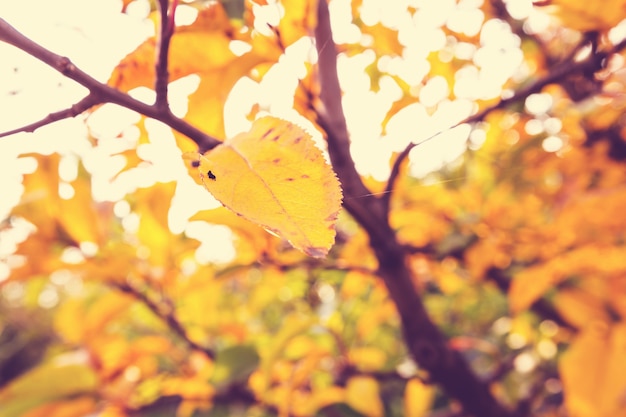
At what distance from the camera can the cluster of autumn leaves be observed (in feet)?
1.50

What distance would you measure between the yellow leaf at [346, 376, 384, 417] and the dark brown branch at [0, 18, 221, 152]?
52 centimetres

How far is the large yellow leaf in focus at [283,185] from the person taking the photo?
0.19 metres

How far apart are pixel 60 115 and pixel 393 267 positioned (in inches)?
14.3

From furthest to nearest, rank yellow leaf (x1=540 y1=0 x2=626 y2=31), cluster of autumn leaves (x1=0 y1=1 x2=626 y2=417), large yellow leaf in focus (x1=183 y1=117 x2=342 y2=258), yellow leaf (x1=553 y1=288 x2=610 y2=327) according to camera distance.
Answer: yellow leaf (x1=553 y1=288 x2=610 y2=327), cluster of autumn leaves (x1=0 y1=1 x2=626 y2=417), yellow leaf (x1=540 y1=0 x2=626 y2=31), large yellow leaf in focus (x1=183 y1=117 x2=342 y2=258)

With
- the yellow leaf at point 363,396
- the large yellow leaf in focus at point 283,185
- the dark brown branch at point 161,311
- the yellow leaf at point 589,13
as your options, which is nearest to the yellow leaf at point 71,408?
the dark brown branch at point 161,311

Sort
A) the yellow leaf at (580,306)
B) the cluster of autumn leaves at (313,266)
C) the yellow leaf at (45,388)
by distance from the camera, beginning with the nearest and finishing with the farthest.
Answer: the cluster of autumn leaves at (313,266) < the yellow leaf at (45,388) < the yellow leaf at (580,306)

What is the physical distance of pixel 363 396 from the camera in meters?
0.66

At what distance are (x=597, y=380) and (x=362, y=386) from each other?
29cm

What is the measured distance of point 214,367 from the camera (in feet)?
2.09

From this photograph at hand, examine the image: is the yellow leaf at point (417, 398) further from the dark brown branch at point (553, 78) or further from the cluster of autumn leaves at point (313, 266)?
the dark brown branch at point (553, 78)

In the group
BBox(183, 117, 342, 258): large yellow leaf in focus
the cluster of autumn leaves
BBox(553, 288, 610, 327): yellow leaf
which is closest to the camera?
BBox(183, 117, 342, 258): large yellow leaf in focus

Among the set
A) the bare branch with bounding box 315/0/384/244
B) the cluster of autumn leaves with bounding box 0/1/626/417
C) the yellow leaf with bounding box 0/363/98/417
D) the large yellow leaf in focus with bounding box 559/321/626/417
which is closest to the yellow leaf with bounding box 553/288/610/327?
the cluster of autumn leaves with bounding box 0/1/626/417

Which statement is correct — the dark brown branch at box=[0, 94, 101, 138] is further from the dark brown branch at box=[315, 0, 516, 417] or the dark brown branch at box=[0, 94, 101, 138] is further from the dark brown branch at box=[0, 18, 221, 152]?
the dark brown branch at box=[315, 0, 516, 417]

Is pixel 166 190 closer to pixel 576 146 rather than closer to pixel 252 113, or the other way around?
pixel 252 113
